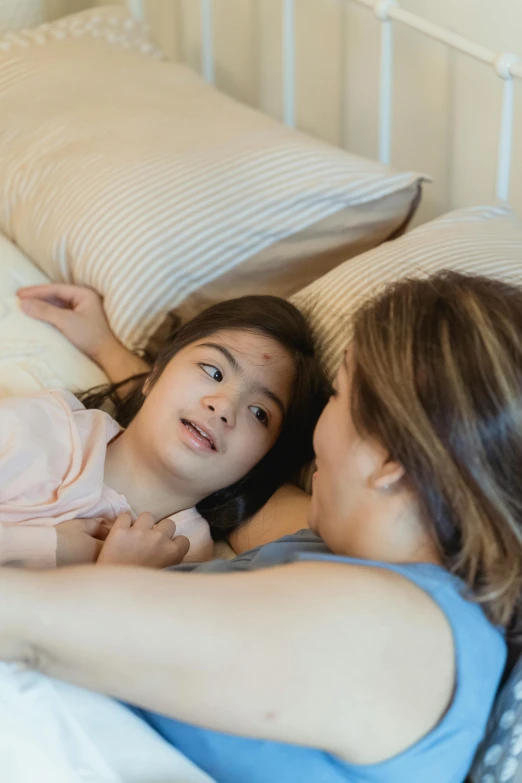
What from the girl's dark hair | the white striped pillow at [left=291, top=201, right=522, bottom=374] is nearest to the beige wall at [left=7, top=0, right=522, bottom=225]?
the white striped pillow at [left=291, top=201, right=522, bottom=374]

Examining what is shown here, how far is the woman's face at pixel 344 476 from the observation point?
79cm

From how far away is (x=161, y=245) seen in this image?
4.25 ft

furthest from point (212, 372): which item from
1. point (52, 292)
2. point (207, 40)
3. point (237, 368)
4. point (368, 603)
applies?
point (207, 40)

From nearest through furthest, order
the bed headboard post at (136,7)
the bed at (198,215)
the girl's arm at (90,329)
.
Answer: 1. the bed at (198,215)
2. the girl's arm at (90,329)
3. the bed headboard post at (136,7)

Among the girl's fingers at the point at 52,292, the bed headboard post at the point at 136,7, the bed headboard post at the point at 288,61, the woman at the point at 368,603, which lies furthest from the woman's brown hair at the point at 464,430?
the bed headboard post at the point at 136,7

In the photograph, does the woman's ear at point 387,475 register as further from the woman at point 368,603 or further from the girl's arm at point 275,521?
the girl's arm at point 275,521

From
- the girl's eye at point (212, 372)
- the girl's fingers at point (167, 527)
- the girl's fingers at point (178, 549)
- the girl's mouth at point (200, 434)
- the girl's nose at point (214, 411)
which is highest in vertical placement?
the girl's eye at point (212, 372)

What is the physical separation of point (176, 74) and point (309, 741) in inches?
50.7

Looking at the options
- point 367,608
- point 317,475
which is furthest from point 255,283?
point 367,608

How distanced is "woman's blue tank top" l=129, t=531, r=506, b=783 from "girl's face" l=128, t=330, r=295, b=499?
1.16ft

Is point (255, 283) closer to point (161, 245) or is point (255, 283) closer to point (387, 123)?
point (161, 245)

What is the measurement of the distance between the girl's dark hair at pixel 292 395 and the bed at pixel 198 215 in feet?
0.12

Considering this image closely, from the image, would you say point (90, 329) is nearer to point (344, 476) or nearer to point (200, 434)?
point (200, 434)

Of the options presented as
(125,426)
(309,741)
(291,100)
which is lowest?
(125,426)
